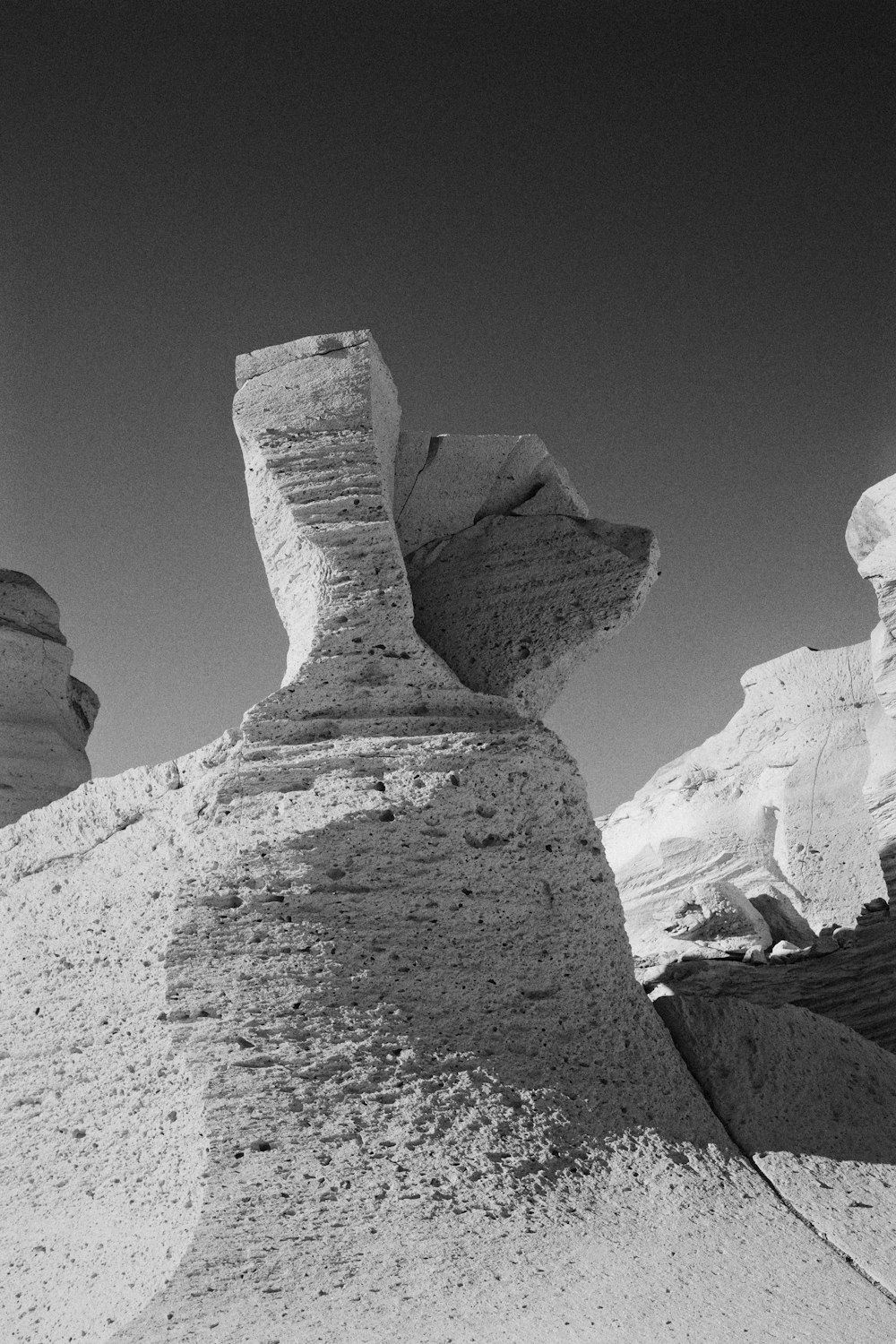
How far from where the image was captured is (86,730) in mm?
10086

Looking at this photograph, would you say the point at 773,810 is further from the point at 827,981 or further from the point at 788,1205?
the point at 788,1205

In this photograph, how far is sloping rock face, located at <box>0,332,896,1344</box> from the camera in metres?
3.53

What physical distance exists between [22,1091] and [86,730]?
5774 millimetres

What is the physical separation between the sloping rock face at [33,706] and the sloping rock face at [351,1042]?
370 centimetres

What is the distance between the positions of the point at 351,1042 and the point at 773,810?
12203 millimetres

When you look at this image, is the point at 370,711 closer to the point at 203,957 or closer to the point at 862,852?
the point at 203,957

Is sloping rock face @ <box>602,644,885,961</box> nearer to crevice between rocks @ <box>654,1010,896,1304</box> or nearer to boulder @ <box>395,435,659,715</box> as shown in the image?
boulder @ <box>395,435,659,715</box>

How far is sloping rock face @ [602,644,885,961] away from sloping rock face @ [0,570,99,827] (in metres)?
5.48

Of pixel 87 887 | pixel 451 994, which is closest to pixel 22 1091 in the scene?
pixel 87 887

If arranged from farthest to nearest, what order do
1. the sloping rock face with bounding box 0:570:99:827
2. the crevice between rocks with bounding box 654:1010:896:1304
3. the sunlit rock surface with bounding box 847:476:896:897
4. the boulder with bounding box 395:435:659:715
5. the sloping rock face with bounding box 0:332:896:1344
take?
the sunlit rock surface with bounding box 847:476:896:897, the sloping rock face with bounding box 0:570:99:827, the boulder with bounding box 395:435:659:715, the crevice between rocks with bounding box 654:1010:896:1304, the sloping rock face with bounding box 0:332:896:1344

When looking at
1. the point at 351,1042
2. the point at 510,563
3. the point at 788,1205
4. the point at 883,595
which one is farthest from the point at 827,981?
the point at 883,595

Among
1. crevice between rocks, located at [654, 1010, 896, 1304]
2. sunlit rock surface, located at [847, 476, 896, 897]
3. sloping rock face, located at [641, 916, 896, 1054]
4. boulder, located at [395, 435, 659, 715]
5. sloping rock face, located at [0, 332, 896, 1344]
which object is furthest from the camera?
sunlit rock surface, located at [847, 476, 896, 897]

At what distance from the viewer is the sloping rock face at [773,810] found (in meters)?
13.5

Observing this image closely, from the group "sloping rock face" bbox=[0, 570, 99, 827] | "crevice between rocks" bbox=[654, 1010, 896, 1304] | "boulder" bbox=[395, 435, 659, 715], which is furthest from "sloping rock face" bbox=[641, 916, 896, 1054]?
"sloping rock face" bbox=[0, 570, 99, 827]
